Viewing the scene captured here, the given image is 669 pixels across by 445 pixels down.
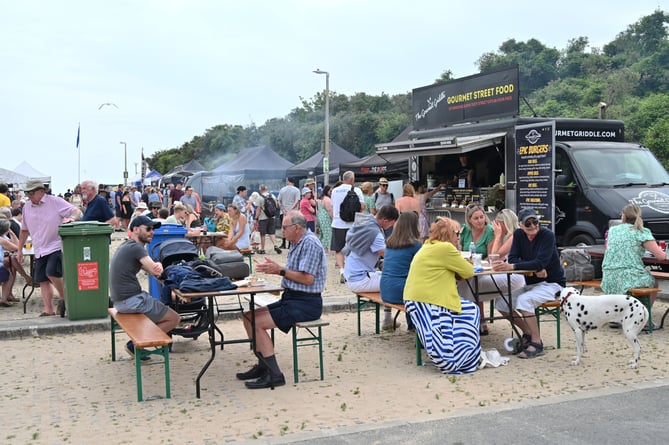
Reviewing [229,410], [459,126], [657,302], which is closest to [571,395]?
[229,410]

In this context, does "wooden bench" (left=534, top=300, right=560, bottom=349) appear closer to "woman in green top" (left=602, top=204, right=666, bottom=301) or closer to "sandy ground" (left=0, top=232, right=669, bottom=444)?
"sandy ground" (left=0, top=232, right=669, bottom=444)

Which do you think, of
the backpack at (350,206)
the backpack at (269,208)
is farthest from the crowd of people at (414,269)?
the backpack at (269,208)

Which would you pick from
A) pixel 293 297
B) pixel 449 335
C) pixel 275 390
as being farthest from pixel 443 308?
pixel 275 390

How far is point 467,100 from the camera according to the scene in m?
14.7

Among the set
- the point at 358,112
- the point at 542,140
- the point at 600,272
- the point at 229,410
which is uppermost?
the point at 358,112

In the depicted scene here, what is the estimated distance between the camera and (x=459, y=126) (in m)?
14.6

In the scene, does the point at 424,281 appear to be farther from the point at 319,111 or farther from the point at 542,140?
the point at 319,111

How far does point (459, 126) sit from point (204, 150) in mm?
64145

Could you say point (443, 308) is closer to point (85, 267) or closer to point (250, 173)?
point (85, 267)

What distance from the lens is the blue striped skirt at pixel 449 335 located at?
21.5ft

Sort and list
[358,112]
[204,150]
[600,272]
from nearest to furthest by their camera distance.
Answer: [600,272], [358,112], [204,150]

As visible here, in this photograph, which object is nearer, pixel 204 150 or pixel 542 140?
pixel 542 140

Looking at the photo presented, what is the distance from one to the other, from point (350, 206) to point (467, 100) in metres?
3.73

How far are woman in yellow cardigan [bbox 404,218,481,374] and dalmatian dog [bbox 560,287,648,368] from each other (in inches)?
37.5
